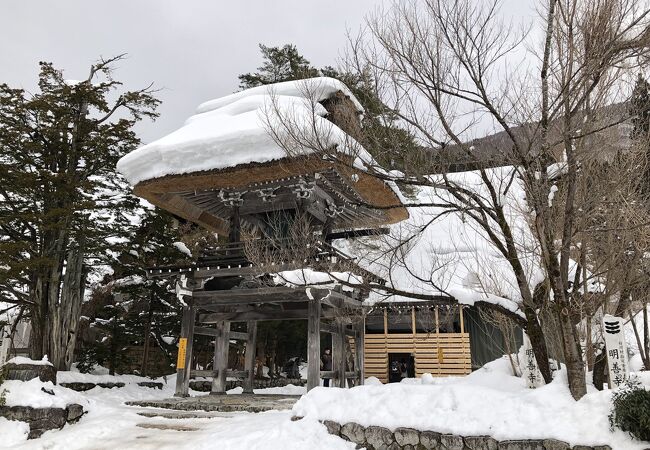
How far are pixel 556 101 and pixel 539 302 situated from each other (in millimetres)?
2921

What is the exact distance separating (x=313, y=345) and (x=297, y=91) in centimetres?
653

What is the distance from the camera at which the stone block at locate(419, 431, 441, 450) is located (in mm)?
5491

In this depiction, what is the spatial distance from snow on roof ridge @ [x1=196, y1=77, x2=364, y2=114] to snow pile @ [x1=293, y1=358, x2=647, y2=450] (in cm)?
508

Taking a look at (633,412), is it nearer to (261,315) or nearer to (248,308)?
(261,315)

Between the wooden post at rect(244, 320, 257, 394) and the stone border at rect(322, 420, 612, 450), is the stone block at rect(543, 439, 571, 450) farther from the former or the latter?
the wooden post at rect(244, 320, 257, 394)

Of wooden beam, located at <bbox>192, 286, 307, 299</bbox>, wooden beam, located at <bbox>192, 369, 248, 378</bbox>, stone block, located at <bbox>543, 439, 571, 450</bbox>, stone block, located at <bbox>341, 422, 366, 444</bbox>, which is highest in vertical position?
wooden beam, located at <bbox>192, 286, 307, 299</bbox>

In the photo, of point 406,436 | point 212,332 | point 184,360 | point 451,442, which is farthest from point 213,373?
point 451,442

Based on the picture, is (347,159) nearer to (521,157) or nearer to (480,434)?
(521,157)

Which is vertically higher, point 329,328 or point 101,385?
point 329,328

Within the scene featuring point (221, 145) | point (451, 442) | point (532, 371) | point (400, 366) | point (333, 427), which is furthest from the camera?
point (400, 366)

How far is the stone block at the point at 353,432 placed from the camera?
6117 millimetres

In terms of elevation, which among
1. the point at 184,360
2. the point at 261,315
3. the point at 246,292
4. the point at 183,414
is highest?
the point at 246,292

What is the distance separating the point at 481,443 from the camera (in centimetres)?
519

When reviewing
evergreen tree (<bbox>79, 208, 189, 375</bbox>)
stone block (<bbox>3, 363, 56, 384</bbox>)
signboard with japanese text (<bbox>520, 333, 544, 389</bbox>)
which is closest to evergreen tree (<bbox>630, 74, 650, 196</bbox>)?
signboard with japanese text (<bbox>520, 333, 544, 389</bbox>)
